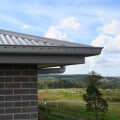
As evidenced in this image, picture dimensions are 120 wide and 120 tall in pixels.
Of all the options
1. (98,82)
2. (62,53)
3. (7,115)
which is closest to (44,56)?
(62,53)

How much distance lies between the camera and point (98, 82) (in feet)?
76.4

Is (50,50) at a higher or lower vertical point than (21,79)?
higher

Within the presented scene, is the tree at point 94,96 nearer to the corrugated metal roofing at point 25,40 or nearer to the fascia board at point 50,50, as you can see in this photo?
the corrugated metal roofing at point 25,40

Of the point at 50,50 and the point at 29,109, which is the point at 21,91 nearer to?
the point at 29,109

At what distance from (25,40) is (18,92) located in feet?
1.78

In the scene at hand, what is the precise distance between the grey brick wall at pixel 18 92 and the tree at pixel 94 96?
17.1 metres

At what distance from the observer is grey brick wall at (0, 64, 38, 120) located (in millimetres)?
3885

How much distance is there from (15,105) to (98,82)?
19.6 metres

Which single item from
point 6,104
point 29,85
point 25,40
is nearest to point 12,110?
point 6,104

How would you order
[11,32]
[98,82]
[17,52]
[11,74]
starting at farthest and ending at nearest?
[98,82] → [11,32] → [11,74] → [17,52]

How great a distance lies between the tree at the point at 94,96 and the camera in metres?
21.3

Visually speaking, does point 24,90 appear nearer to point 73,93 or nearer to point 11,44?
point 11,44

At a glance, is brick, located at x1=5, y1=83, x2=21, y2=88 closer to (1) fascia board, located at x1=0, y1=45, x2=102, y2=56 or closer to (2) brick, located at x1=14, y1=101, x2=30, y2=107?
(2) brick, located at x1=14, y1=101, x2=30, y2=107

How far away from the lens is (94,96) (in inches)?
840
